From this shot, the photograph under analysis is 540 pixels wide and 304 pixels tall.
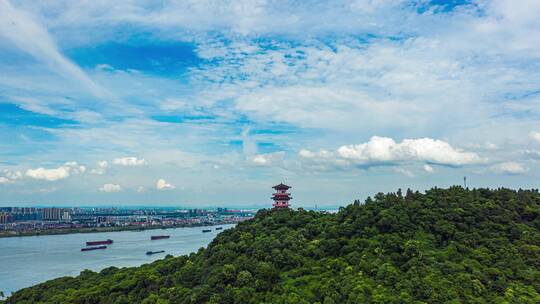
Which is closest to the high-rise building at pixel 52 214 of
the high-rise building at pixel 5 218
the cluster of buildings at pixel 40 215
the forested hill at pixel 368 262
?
the cluster of buildings at pixel 40 215

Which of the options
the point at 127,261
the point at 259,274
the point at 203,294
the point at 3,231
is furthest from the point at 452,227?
the point at 3,231

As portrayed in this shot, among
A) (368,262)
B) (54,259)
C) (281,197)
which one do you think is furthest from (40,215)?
(368,262)

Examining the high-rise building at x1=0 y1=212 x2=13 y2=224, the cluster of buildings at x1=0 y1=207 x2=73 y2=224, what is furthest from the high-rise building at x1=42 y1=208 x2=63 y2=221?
the high-rise building at x1=0 y1=212 x2=13 y2=224

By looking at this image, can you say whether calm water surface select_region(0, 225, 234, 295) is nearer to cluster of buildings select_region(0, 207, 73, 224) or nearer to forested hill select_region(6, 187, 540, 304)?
forested hill select_region(6, 187, 540, 304)

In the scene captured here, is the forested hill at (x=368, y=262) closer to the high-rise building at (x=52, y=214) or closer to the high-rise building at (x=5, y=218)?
the high-rise building at (x=5, y=218)

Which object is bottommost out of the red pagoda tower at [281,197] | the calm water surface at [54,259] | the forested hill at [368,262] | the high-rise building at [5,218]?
the calm water surface at [54,259]

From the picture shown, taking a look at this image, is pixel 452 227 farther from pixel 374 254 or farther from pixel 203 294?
pixel 203 294

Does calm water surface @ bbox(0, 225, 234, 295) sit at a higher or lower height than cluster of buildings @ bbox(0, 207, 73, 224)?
lower
